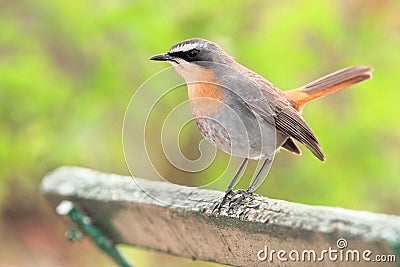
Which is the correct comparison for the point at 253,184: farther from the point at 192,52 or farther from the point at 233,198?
the point at 192,52

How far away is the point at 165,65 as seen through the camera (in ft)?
18.2

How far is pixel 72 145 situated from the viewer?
5750 mm

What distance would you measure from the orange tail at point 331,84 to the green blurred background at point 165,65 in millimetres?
1330

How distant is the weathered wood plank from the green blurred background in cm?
151

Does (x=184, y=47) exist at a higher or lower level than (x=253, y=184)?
higher

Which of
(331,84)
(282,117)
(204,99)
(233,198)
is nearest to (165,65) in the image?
(331,84)

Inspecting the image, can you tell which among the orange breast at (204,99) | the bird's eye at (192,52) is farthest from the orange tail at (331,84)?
the bird's eye at (192,52)

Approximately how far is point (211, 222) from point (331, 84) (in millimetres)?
1027

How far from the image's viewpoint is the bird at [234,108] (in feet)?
10.2

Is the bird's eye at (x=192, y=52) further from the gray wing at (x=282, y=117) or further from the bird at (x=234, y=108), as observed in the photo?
the gray wing at (x=282, y=117)

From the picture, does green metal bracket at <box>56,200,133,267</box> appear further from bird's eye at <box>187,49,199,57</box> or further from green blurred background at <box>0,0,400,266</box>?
green blurred background at <box>0,0,400,266</box>

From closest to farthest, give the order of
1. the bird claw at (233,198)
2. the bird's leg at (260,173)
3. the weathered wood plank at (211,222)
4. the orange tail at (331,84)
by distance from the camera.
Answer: the weathered wood plank at (211,222) → the bird claw at (233,198) → the bird's leg at (260,173) → the orange tail at (331,84)

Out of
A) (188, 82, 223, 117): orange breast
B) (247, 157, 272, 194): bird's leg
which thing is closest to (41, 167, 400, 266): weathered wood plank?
(247, 157, 272, 194): bird's leg

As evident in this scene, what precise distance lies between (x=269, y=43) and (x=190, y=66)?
2.35 meters
